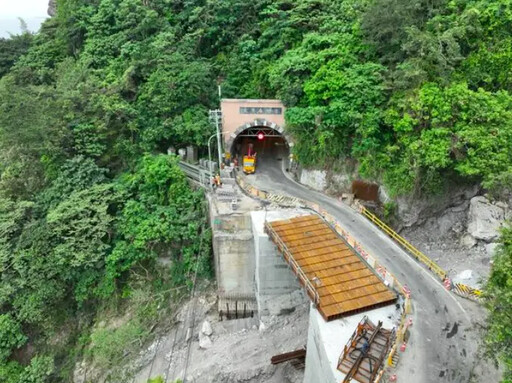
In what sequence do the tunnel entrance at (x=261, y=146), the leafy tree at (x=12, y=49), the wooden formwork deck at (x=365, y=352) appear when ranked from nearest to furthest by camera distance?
the wooden formwork deck at (x=365, y=352)
the tunnel entrance at (x=261, y=146)
the leafy tree at (x=12, y=49)

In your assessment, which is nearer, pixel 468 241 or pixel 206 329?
pixel 468 241

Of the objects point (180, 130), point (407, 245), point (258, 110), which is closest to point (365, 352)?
point (407, 245)

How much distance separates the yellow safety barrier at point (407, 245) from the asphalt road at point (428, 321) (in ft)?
1.34

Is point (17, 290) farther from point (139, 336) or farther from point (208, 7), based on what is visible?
point (208, 7)

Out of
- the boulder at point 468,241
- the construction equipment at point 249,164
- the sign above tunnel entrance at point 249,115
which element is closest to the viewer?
the boulder at point 468,241

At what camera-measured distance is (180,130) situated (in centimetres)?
2805

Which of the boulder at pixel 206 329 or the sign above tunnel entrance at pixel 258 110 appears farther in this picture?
the sign above tunnel entrance at pixel 258 110

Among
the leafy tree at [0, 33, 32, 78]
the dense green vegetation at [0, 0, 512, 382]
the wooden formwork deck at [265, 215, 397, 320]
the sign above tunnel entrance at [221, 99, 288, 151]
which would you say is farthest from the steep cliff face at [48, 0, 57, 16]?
the wooden formwork deck at [265, 215, 397, 320]

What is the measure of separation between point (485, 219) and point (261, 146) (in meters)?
20.0

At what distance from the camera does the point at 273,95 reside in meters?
29.5

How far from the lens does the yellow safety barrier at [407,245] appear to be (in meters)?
18.6

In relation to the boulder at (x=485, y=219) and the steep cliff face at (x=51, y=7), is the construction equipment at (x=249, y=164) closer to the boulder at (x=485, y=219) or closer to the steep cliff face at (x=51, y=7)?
Answer: the boulder at (x=485, y=219)

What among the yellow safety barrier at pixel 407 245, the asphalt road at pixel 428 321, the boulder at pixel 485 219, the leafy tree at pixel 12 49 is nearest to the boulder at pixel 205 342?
the asphalt road at pixel 428 321

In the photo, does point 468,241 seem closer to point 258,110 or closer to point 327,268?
point 327,268
